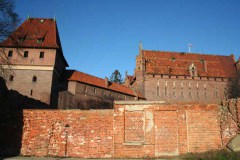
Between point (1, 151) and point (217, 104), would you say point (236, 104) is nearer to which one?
point (217, 104)

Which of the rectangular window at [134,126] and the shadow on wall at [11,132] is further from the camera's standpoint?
the shadow on wall at [11,132]

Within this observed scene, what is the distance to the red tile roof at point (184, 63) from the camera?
44.2m

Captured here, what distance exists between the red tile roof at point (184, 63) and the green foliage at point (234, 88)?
2.82 meters

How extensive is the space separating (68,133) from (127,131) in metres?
3.12

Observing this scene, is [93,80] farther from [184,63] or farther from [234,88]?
[234,88]

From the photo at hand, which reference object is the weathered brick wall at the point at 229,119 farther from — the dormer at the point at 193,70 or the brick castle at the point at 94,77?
the dormer at the point at 193,70

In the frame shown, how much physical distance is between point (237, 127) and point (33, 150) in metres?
10.5

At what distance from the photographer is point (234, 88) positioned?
41375mm

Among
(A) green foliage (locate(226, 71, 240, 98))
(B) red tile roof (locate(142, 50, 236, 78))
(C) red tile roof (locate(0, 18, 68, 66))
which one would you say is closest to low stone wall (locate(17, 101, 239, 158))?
(C) red tile roof (locate(0, 18, 68, 66))

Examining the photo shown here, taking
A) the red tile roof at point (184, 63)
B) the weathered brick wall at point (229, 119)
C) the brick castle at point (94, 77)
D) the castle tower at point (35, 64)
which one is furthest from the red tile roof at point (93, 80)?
the weathered brick wall at point (229, 119)

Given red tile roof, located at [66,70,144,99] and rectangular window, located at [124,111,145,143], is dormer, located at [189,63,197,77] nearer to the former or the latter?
red tile roof, located at [66,70,144,99]

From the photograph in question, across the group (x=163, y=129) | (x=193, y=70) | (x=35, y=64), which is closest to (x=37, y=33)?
(x=35, y=64)

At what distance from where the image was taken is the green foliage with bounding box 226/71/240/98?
40491mm

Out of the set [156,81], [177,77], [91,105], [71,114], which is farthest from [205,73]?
[71,114]
